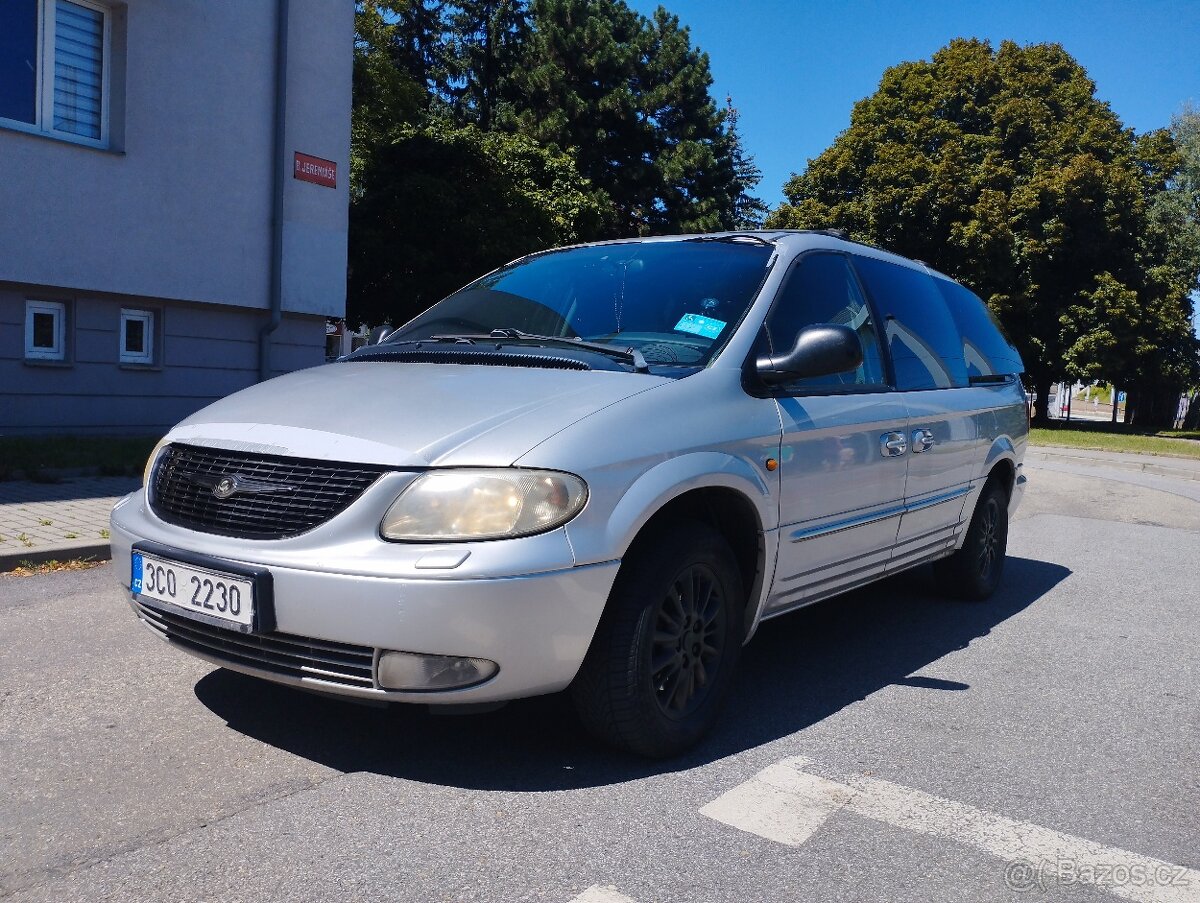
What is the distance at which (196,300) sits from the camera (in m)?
13.1

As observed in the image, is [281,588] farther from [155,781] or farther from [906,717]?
[906,717]

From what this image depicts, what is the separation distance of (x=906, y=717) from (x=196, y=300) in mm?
11262

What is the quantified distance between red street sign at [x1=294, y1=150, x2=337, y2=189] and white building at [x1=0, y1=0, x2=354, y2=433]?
0.08 feet

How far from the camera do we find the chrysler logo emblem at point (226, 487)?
10.3 feet

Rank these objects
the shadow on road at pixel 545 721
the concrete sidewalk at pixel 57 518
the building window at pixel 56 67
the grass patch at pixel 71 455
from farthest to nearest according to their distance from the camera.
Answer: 1. the building window at pixel 56 67
2. the grass patch at pixel 71 455
3. the concrete sidewalk at pixel 57 518
4. the shadow on road at pixel 545 721

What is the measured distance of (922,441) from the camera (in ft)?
16.0

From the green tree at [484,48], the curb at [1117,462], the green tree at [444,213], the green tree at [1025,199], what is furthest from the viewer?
the green tree at [484,48]

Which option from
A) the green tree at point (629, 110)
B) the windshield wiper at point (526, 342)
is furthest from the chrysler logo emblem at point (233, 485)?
the green tree at point (629, 110)

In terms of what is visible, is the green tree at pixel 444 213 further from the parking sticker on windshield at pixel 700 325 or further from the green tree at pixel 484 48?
the parking sticker on windshield at pixel 700 325

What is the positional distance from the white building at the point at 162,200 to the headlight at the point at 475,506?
10.1 m

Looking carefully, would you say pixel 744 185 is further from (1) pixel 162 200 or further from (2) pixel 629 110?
(1) pixel 162 200

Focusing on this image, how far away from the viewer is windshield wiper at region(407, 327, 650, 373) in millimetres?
3664

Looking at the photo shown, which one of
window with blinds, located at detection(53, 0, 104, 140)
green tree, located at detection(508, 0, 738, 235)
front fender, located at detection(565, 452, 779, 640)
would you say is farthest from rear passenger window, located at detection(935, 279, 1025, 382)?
green tree, located at detection(508, 0, 738, 235)

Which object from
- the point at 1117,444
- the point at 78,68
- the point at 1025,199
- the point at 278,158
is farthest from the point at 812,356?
the point at 1025,199
